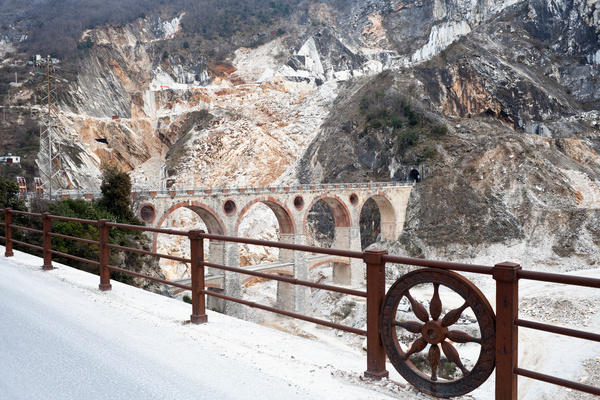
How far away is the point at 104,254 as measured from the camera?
629cm

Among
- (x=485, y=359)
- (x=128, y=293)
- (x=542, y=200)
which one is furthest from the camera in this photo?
(x=542, y=200)

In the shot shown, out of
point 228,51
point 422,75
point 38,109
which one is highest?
point 228,51

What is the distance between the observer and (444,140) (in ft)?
141

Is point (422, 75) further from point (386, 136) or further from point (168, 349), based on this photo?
point (168, 349)

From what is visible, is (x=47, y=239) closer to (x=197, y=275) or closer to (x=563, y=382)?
(x=197, y=275)

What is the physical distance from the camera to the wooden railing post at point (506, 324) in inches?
111

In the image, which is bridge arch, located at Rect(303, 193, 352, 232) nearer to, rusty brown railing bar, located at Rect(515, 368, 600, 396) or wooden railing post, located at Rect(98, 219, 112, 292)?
wooden railing post, located at Rect(98, 219, 112, 292)

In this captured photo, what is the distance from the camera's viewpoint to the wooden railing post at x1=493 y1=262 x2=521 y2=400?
282 cm

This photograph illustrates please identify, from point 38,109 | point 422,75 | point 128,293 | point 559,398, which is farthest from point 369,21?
point 128,293

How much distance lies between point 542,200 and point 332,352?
122 ft

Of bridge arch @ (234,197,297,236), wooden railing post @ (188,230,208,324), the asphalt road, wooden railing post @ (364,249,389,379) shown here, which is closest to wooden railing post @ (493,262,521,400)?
wooden railing post @ (364,249,389,379)

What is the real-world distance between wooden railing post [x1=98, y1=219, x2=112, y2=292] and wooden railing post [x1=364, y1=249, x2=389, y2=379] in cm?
411

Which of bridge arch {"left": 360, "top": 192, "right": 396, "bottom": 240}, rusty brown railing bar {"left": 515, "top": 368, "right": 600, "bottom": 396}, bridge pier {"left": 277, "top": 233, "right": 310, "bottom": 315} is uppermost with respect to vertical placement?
rusty brown railing bar {"left": 515, "top": 368, "right": 600, "bottom": 396}

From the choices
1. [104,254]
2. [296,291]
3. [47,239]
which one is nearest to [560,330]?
[104,254]
